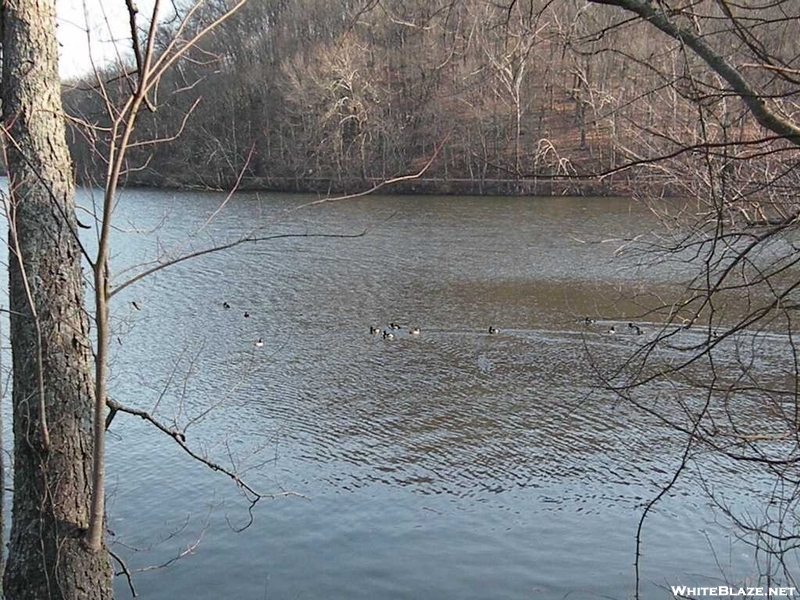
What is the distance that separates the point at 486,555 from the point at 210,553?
11.4 feet

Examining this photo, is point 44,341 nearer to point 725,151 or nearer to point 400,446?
point 725,151

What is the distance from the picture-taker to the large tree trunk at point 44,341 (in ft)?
13.1

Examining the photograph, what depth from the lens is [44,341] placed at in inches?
161

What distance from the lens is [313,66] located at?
4338cm

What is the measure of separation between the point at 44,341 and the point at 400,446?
9.06 meters

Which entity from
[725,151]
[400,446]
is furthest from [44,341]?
[400,446]

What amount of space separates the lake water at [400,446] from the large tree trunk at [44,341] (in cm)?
62

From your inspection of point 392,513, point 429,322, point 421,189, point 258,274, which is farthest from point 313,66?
point 392,513

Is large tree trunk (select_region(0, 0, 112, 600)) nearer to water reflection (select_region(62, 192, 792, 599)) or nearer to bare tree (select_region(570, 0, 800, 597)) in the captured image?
water reflection (select_region(62, 192, 792, 599))

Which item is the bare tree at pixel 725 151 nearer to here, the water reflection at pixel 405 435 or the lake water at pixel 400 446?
the water reflection at pixel 405 435

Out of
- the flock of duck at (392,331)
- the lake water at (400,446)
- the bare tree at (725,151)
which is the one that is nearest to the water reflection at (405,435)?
the lake water at (400,446)

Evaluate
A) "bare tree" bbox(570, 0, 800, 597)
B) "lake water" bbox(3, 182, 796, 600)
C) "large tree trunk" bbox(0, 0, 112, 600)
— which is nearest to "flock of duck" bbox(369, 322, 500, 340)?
"lake water" bbox(3, 182, 796, 600)

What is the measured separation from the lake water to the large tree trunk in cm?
62

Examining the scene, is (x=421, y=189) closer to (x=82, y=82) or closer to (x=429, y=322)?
(x=429, y=322)
